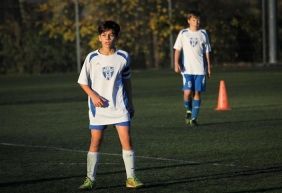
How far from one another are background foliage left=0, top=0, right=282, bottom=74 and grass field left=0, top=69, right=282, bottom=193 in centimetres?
2184

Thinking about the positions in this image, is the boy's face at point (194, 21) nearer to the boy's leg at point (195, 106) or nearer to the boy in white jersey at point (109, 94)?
the boy's leg at point (195, 106)

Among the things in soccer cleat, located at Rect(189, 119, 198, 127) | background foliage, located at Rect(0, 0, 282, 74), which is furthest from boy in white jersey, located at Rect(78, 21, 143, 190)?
background foliage, located at Rect(0, 0, 282, 74)

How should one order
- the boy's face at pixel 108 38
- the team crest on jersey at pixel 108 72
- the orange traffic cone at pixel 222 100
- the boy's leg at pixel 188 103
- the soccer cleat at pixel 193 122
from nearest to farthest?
the boy's face at pixel 108 38 → the team crest on jersey at pixel 108 72 → the soccer cleat at pixel 193 122 → the boy's leg at pixel 188 103 → the orange traffic cone at pixel 222 100

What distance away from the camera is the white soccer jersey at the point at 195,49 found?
16833 millimetres

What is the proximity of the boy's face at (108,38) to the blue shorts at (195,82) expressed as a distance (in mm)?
7280

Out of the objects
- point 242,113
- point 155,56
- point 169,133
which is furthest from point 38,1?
point 169,133

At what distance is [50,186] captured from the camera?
985 cm

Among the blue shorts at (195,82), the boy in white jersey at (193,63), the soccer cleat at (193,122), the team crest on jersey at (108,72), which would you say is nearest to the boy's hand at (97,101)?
the team crest on jersey at (108,72)

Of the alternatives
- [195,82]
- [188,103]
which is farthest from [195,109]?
[195,82]

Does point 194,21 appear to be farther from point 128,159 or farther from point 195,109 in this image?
point 128,159

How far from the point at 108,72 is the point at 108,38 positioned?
0.38 meters

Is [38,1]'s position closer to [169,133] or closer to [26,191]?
[169,133]

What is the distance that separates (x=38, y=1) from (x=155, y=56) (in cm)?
725

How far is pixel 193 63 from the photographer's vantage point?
55.3ft
